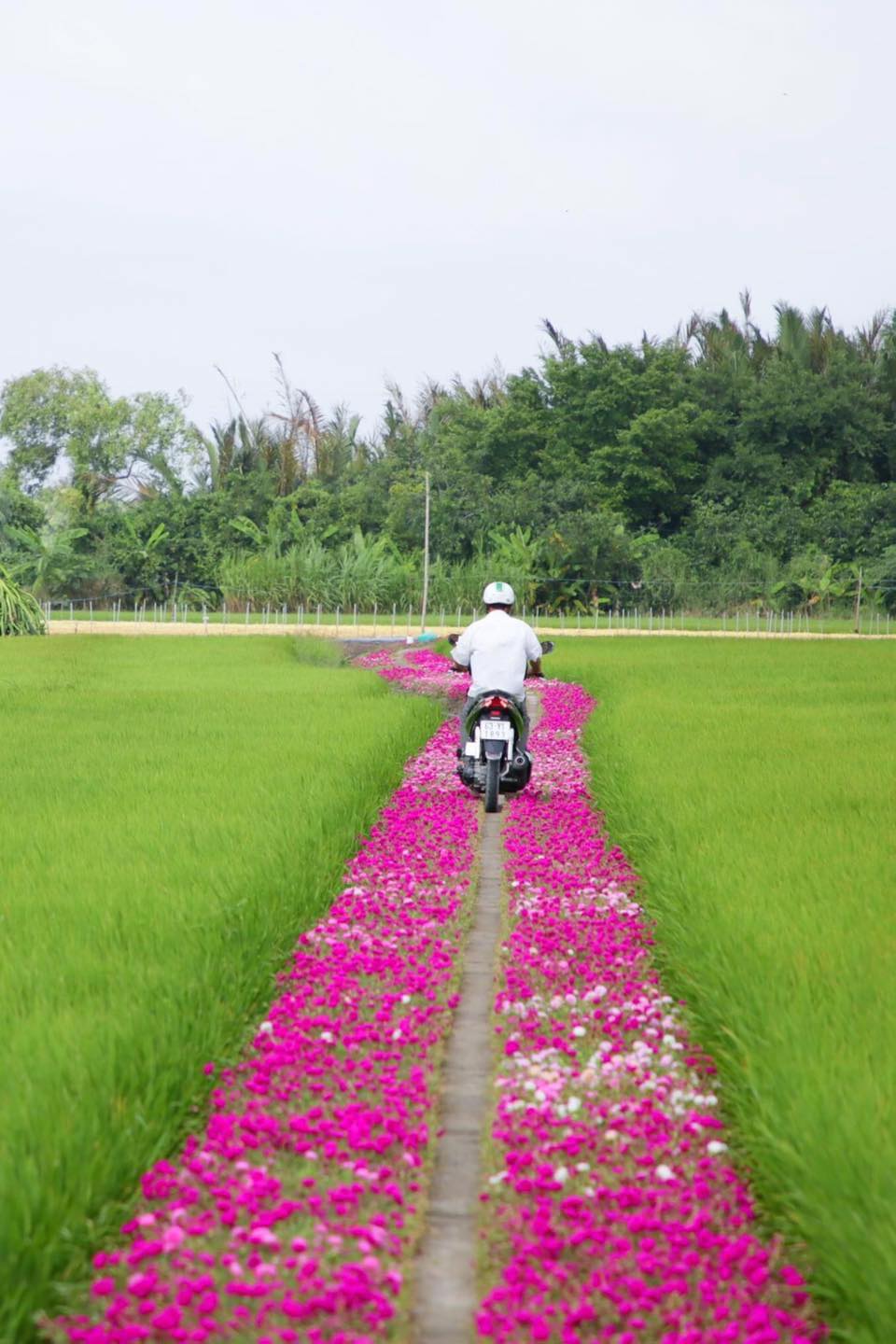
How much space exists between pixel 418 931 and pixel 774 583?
39.2m

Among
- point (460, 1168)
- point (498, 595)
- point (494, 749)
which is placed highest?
point (498, 595)

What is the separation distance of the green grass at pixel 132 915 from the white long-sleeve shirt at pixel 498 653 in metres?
1.09

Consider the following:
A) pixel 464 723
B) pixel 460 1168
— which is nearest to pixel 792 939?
pixel 460 1168

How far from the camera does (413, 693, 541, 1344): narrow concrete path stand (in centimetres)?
304

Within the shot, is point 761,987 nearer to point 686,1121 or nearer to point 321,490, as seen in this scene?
point 686,1121

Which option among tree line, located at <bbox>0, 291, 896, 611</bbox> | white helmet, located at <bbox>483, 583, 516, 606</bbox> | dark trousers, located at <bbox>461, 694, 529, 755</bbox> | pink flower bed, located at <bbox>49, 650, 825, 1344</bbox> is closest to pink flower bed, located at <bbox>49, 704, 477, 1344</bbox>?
pink flower bed, located at <bbox>49, 650, 825, 1344</bbox>

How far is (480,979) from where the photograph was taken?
568 cm

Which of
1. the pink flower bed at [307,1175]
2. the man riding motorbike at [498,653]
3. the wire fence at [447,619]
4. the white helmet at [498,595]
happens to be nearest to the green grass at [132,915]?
the pink flower bed at [307,1175]

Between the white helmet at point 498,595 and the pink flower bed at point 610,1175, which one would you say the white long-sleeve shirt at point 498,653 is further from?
the pink flower bed at point 610,1175

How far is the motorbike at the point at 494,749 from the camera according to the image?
940 cm

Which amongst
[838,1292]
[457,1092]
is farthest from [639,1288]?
[457,1092]

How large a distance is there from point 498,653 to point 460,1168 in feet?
20.1

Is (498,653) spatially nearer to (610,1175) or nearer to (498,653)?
(498,653)

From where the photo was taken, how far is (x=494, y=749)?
9.42 metres
